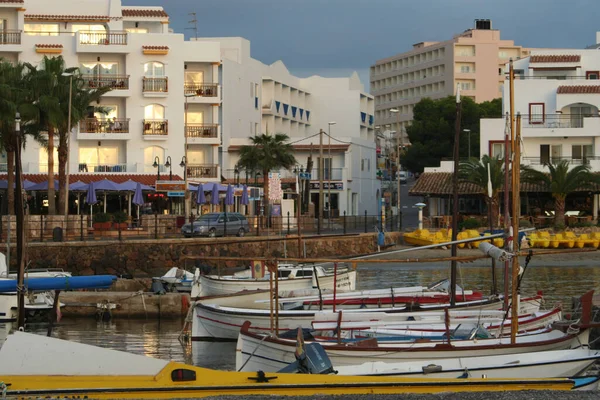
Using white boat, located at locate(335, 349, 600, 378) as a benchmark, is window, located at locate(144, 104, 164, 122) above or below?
above

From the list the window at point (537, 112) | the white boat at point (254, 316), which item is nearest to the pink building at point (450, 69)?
the window at point (537, 112)

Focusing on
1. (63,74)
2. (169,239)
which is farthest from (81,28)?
(169,239)

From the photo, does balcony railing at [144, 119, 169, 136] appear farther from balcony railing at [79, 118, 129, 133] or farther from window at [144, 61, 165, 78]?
window at [144, 61, 165, 78]

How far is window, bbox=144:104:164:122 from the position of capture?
7506cm

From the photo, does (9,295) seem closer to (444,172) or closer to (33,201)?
(33,201)

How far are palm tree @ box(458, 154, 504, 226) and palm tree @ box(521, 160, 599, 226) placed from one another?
2448 mm

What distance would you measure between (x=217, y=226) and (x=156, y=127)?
1957cm

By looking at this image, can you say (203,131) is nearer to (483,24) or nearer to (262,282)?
(262,282)

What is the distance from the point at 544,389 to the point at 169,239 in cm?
3735

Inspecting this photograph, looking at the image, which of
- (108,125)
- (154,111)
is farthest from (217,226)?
(154,111)

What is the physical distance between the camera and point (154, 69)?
75.2 meters

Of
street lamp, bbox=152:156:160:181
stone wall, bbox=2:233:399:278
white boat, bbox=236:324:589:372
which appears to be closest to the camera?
white boat, bbox=236:324:589:372

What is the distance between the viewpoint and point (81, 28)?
78.2m

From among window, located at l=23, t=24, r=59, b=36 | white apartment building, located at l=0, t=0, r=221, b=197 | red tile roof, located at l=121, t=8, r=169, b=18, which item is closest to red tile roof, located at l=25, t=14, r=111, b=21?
white apartment building, located at l=0, t=0, r=221, b=197
